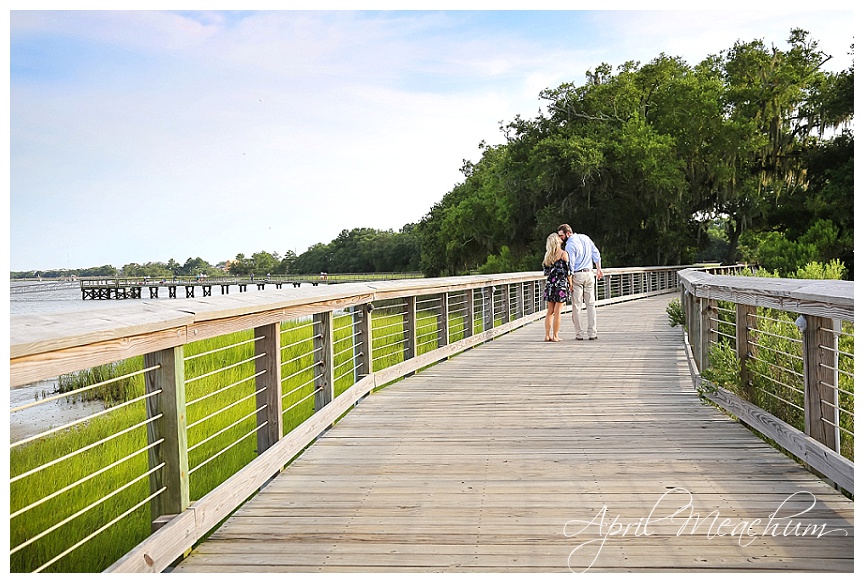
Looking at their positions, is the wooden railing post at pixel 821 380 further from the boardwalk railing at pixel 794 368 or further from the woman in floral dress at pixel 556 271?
the woman in floral dress at pixel 556 271

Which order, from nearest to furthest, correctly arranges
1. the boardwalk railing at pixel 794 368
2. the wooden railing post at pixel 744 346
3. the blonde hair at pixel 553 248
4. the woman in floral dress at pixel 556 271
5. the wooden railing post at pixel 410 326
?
the boardwalk railing at pixel 794 368 → the wooden railing post at pixel 744 346 → the wooden railing post at pixel 410 326 → the blonde hair at pixel 553 248 → the woman in floral dress at pixel 556 271

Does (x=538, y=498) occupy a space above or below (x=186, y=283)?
below

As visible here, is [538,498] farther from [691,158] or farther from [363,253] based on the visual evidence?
[363,253]

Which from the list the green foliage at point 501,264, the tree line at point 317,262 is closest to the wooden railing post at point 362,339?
the green foliage at point 501,264

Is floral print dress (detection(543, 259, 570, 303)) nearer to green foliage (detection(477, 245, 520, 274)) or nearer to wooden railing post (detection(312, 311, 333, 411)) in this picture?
wooden railing post (detection(312, 311, 333, 411))

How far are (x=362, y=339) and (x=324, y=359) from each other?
1.46 m

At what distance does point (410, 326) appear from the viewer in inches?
352

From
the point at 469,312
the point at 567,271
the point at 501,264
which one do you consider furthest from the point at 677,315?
the point at 501,264

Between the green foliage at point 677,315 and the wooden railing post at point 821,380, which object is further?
the green foliage at point 677,315

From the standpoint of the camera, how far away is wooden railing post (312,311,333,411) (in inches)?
236

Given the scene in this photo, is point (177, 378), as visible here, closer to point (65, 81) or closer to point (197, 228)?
point (65, 81)
